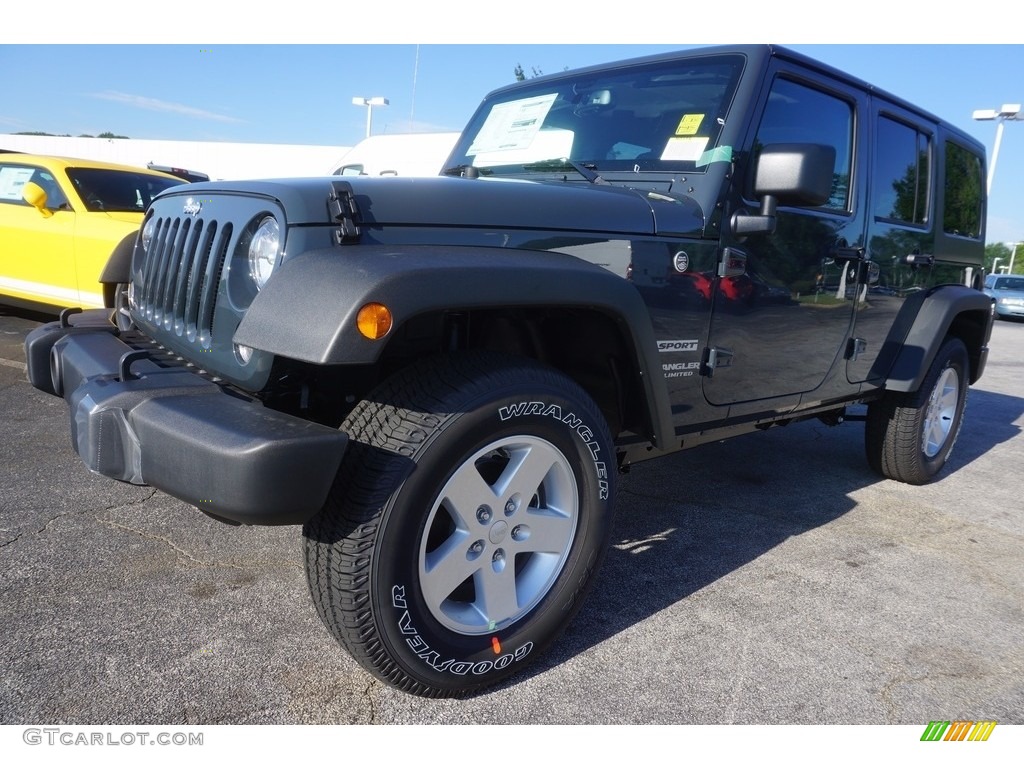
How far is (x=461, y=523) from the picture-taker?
199 centimetres

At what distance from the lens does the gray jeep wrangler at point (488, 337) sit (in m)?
1.75

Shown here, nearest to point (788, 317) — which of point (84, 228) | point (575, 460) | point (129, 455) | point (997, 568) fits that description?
point (575, 460)

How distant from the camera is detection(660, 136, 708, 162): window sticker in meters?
2.65

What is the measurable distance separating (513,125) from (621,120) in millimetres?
560

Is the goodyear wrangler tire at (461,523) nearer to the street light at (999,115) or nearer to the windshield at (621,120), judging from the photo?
the windshield at (621,120)

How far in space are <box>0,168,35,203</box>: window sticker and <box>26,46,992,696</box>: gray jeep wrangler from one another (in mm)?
4235

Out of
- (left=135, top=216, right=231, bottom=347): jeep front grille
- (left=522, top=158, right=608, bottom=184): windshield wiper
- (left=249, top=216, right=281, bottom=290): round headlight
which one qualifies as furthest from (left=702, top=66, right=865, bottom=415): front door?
(left=135, top=216, right=231, bottom=347): jeep front grille

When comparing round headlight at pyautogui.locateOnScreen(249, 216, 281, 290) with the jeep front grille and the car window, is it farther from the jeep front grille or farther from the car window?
the car window

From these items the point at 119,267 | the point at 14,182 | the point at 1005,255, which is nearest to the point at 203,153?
the point at 14,182

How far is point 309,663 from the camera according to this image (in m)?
2.16

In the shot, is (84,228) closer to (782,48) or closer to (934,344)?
(782,48)

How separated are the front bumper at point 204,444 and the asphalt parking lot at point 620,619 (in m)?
0.62

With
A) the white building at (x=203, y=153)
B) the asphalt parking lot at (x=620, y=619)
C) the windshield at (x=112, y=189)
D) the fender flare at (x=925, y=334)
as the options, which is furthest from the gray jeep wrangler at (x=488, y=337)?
the white building at (x=203, y=153)

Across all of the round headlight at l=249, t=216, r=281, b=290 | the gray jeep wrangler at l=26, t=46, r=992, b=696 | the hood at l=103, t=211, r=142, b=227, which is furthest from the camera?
the hood at l=103, t=211, r=142, b=227
